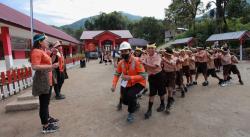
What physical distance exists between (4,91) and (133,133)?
6171mm

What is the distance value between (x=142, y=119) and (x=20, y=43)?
584 inches

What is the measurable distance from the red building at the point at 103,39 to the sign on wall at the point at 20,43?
909 inches

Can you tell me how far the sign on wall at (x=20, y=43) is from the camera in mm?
16927

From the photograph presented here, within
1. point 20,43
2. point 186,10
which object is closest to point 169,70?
point 20,43

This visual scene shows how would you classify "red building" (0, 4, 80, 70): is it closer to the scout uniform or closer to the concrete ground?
the concrete ground

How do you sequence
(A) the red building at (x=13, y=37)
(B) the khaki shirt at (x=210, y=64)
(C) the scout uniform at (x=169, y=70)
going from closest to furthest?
(C) the scout uniform at (x=169, y=70) < (B) the khaki shirt at (x=210, y=64) < (A) the red building at (x=13, y=37)

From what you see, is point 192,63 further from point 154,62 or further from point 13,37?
point 13,37

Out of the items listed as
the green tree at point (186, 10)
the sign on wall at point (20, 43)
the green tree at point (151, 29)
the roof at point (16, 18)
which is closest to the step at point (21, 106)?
the roof at point (16, 18)

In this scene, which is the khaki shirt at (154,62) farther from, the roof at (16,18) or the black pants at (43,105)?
the roof at (16,18)

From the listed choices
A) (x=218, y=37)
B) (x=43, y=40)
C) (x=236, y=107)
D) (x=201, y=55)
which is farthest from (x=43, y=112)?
(x=218, y=37)

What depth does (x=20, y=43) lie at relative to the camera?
18234 mm

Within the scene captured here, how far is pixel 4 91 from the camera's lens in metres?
9.27

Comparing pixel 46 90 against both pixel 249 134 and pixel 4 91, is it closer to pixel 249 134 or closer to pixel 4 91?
pixel 249 134

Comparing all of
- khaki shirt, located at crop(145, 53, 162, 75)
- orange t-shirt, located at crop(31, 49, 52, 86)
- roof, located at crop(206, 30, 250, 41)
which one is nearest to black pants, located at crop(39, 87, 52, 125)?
orange t-shirt, located at crop(31, 49, 52, 86)
